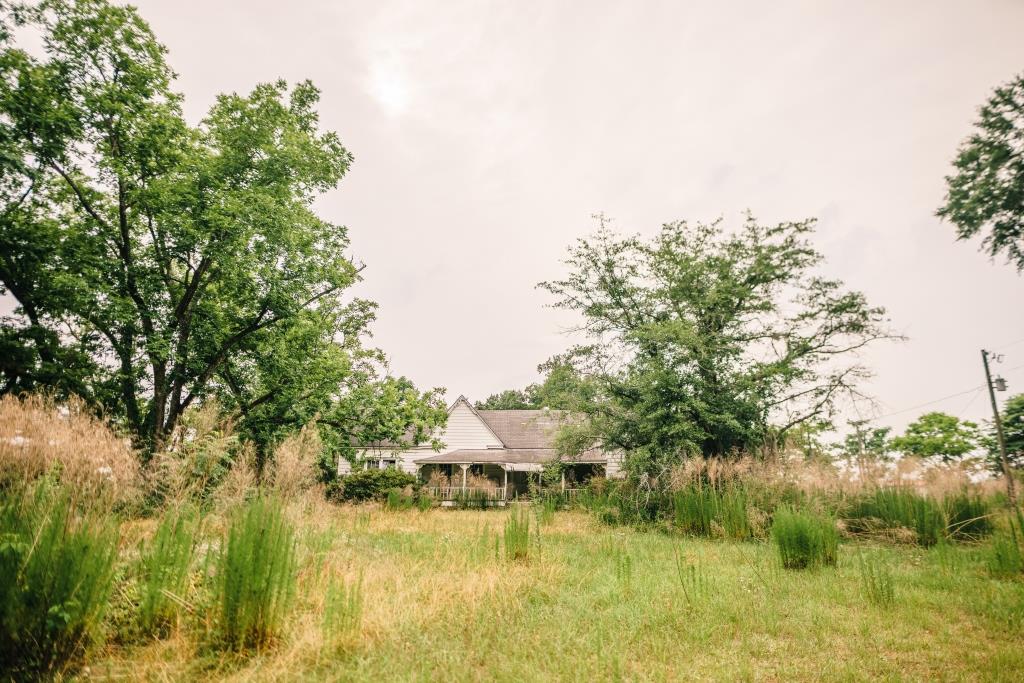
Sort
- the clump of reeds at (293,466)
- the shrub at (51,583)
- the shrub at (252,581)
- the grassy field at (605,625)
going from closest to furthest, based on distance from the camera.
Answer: the shrub at (51,583) < the grassy field at (605,625) < the shrub at (252,581) < the clump of reeds at (293,466)

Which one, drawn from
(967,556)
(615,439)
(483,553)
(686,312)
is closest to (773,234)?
(686,312)

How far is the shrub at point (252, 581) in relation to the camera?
2.89 metres

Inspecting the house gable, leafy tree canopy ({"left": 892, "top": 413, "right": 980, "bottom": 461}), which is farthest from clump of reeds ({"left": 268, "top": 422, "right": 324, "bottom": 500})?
leafy tree canopy ({"left": 892, "top": 413, "right": 980, "bottom": 461})

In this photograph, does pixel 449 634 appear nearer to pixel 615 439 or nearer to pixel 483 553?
pixel 483 553

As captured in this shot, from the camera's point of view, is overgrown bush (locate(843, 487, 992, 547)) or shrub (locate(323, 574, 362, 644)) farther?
overgrown bush (locate(843, 487, 992, 547))

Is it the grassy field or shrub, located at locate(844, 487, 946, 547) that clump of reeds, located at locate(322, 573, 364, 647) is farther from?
shrub, located at locate(844, 487, 946, 547)

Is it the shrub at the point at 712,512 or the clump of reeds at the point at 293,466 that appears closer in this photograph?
the clump of reeds at the point at 293,466

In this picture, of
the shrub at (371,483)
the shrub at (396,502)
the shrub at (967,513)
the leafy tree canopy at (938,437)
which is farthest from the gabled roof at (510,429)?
the leafy tree canopy at (938,437)

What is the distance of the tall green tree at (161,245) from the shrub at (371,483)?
10.3ft

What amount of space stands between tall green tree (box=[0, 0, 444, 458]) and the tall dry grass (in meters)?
6.18

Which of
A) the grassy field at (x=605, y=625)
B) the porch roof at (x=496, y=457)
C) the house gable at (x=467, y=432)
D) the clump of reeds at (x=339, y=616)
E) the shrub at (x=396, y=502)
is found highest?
the house gable at (x=467, y=432)

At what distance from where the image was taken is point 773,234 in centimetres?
1348

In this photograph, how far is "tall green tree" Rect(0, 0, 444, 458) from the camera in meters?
10.3

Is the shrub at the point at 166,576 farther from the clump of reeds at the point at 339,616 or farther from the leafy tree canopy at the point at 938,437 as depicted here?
the leafy tree canopy at the point at 938,437
